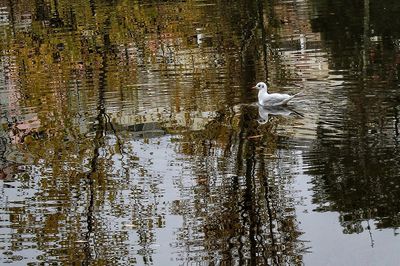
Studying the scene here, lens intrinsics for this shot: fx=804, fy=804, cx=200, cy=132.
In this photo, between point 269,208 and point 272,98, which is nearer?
point 269,208

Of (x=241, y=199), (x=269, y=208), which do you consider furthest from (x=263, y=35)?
(x=269, y=208)

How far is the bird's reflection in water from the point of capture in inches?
473

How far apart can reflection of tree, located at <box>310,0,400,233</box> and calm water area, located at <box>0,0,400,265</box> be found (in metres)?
0.03

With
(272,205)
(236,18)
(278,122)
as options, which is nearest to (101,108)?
(278,122)

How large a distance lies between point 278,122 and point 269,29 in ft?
34.6

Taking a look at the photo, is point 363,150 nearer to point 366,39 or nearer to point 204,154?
point 204,154

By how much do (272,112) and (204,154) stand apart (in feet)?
7.33

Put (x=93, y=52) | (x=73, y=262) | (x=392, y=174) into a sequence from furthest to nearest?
(x=93, y=52) → (x=392, y=174) → (x=73, y=262)

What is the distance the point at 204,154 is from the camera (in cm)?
1038

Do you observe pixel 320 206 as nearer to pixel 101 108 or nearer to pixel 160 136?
pixel 160 136

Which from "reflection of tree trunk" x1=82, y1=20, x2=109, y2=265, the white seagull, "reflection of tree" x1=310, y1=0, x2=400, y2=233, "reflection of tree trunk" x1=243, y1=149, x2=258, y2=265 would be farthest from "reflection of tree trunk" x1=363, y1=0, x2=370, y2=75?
"reflection of tree trunk" x1=243, y1=149, x2=258, y2=265

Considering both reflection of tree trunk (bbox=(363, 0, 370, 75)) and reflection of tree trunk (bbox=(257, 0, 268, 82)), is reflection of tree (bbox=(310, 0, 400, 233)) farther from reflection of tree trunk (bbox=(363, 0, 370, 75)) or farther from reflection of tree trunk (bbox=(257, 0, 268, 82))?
reflection of tree trunk (bbox=(257, 0, 268, 82))

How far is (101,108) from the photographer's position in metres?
13.0

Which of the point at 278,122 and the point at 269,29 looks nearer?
the point at 278,122
